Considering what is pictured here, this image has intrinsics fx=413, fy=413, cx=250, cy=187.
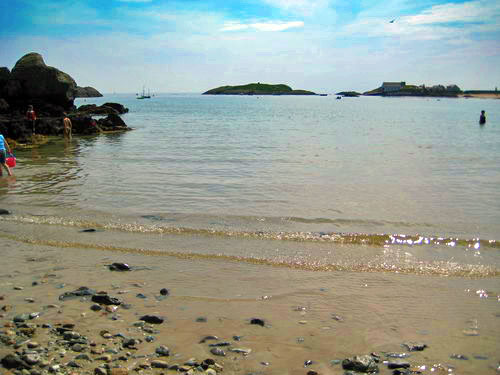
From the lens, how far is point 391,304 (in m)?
6.88

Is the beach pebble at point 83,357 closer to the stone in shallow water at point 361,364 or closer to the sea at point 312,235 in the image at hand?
the sea at point 312,235

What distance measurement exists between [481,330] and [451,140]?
34.0 metres

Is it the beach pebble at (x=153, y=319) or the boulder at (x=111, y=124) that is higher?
the boulder at (x=111, y=124)

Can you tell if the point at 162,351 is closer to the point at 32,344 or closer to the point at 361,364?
the point at 32,344

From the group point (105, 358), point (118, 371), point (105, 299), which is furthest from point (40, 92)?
point (118, 371)

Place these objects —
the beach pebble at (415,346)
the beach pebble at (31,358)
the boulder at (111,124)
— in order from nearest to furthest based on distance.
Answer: the beach pebble at (31,358) < the beach pebble at (415,346) < the boulder at (111,124)

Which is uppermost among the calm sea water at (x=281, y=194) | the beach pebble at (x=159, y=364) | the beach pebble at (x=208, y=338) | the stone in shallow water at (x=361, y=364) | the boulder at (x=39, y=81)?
the boulder at (x=39, y=81)

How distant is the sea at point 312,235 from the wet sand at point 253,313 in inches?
1.5

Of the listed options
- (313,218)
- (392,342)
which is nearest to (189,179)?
(313,218)

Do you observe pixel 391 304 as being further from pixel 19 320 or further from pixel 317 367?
pixel 19 320

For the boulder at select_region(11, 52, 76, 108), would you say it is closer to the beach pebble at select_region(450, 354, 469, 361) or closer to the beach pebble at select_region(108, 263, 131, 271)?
the beach pebble at select_region(108, 263, 131, 271)

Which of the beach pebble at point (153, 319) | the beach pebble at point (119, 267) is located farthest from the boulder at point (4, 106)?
the beach pebble at point (153, 319)

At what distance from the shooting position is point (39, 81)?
163 ft

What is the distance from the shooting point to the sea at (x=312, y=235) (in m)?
6.24
